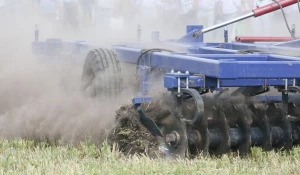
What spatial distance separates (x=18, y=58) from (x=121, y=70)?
9.81 feet

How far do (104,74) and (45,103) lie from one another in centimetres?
100

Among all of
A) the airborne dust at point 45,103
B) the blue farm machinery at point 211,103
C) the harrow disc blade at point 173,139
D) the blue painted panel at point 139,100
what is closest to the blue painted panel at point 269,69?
the blue farm machinery at point 211,103

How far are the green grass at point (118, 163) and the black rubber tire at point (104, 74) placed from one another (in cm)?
58

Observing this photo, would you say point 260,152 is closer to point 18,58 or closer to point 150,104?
point 150,104

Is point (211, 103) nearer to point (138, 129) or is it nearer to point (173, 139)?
point (173, 139)

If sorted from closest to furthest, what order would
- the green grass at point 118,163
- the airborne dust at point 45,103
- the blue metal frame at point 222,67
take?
the green grass at point 118,163, the blue metal frame at point 222,67, the airborne dust at point 45,103

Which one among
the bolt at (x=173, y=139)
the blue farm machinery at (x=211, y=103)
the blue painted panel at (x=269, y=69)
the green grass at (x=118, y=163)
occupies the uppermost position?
the blue painted panel at (x=269, y=69)

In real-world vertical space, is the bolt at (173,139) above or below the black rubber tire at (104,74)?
below

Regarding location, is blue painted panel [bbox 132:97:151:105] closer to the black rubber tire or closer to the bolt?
the bolt

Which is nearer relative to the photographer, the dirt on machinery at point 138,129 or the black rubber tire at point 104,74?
the dirt on machinery at point 138,129

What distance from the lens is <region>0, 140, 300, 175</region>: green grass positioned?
15.4 feet

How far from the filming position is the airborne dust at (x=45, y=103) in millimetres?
6168

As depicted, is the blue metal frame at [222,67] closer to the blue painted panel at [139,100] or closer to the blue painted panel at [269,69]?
the blue painted panel at [269,69]

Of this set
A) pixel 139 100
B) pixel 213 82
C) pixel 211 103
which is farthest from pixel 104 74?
pixel 213 82
